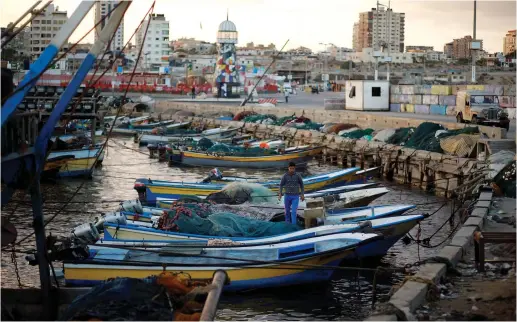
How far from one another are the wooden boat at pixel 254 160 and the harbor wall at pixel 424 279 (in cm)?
2109

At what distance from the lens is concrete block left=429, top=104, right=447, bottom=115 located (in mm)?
52906

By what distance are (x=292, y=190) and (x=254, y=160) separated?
64.1ft

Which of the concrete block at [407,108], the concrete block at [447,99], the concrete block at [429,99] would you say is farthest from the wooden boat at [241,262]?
the concrete block at [407,108]

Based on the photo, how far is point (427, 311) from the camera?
11320mm

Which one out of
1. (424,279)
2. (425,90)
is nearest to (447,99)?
(425,90)

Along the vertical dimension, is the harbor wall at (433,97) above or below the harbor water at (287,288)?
above

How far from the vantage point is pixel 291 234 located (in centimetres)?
1703

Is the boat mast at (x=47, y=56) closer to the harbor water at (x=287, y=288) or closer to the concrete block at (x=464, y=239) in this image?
the harbor water at (x=287, y=288)

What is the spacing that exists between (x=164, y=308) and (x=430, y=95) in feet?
153

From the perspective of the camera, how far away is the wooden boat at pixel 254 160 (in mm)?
38062

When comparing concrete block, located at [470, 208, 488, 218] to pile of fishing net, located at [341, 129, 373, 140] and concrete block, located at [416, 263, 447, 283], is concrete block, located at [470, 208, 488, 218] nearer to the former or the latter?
concrete block, located at [416, 263, 447, 283]

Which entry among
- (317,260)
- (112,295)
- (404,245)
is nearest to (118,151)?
(404,245)

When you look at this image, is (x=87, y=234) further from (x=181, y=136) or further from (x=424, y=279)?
(x=181, y=136)

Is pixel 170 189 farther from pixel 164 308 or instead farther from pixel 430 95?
pixel 430 95
